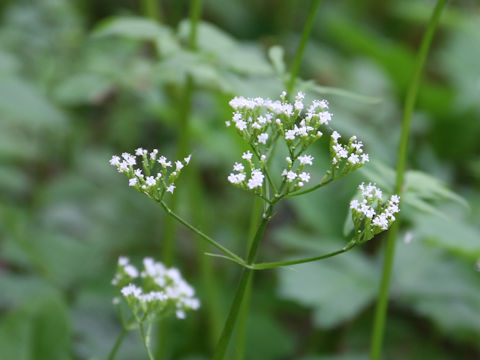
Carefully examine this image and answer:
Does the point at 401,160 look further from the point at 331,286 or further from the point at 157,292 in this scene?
the point at 331,286

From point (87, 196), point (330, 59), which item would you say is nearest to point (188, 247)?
point (87, 196)

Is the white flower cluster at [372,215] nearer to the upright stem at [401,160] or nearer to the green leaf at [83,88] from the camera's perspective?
the upright stem at [401,160]

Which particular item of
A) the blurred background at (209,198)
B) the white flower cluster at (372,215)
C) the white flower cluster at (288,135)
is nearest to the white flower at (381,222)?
the white flower cluster at (372,215)

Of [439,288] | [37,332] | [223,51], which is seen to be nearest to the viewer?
[37,332]

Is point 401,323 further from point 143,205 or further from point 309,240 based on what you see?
point 143,205

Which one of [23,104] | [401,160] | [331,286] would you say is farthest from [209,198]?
[401,160]

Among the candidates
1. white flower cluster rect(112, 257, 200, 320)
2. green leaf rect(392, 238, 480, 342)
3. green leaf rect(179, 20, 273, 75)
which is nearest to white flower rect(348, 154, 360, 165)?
white flower cluster rect(112, 257, 200, 320)

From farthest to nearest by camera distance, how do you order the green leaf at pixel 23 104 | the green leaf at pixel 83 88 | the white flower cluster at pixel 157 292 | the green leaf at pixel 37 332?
the green leaf at pixel 23 104 → the green leaf at pixel 83 88 → the green leaf at pixel 37 332 → the white flower cluster at pixel 157 292

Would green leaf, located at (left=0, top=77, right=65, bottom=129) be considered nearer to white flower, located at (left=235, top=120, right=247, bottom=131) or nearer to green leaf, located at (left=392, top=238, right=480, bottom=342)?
white flower, located at (left=235, top=120, right=247, bottom=131)
